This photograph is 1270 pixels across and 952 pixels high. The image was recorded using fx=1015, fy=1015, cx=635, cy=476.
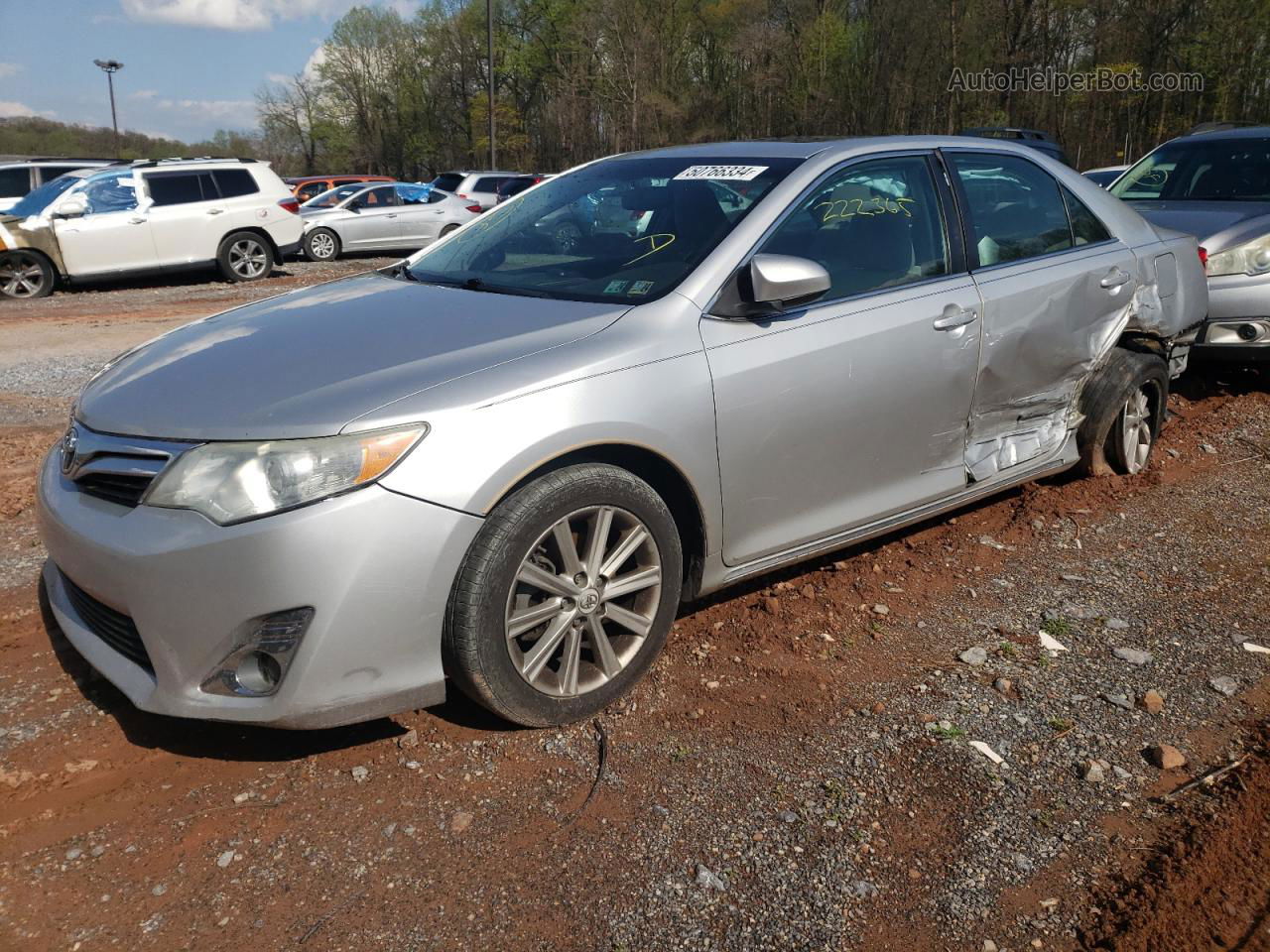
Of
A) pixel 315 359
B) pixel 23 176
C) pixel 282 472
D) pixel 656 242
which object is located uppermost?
pixel 23 176

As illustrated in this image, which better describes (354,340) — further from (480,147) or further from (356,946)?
(480,147)

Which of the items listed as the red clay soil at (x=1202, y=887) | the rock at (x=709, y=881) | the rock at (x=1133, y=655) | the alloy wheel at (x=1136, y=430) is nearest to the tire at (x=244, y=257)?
the alloy wheel at (x=1136, y=430)

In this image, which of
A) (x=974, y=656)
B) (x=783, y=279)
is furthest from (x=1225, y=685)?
(x=783, y=279)

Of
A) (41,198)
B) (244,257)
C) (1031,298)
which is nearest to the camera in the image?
(1031,298)

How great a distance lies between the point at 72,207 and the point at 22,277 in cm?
121

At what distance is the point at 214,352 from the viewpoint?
317 centimetres

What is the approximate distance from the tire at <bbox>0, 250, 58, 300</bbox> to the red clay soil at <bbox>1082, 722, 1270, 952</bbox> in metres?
15.7

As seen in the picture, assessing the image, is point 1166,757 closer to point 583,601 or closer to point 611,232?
point 583,601

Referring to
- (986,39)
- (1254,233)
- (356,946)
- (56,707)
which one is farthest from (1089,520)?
(986,39)

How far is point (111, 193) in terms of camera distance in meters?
14.9

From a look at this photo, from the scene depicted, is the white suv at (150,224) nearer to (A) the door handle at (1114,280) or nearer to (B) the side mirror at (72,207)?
(B) the side mirror at (72,207)

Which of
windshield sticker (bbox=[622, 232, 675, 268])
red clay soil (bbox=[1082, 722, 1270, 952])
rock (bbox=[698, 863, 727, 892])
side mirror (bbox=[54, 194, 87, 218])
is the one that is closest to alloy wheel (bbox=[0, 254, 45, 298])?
side mirror (bbox=[54, 194, 87, 218])

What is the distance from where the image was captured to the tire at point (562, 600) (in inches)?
107

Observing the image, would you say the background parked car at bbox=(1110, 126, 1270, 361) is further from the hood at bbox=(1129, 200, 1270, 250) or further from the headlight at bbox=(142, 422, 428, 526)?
the headlight at bbox=(142, 422, 428, 526)
